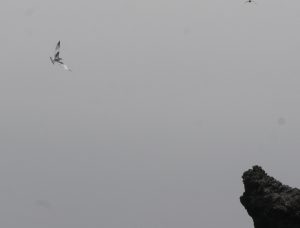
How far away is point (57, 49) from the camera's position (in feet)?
131

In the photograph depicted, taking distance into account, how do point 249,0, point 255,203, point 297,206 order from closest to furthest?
1. point 297,206
2. point 255,203
3. point 249,0

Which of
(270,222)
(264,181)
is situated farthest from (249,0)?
(270,222)

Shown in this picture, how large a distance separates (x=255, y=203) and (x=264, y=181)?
1422 mm

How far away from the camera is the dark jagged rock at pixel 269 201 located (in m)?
32.1

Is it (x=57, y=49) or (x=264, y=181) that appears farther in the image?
(x=57, y=49)

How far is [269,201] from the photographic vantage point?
1313 inches

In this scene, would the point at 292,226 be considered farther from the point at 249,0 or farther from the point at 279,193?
the point at 249,0

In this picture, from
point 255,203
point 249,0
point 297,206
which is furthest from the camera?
point 249,0

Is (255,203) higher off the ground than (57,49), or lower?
lower

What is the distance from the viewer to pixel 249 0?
38.0m

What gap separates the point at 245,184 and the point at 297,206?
16.2 feet

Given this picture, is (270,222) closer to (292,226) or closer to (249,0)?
(292,226)

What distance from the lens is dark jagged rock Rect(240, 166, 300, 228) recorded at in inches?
1265

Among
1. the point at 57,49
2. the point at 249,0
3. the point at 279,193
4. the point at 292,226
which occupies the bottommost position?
the point at 292,226
